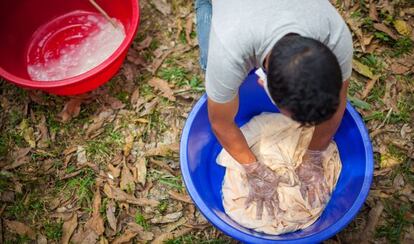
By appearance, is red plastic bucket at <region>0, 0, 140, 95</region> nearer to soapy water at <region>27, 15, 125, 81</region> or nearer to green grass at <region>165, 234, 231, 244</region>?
soapy water at <region>27, 15, 125, 81</region>

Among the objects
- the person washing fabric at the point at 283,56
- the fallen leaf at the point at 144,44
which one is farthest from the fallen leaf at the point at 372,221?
the fallen leaf at the point at 144,44

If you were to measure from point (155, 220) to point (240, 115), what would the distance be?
0.60 meters

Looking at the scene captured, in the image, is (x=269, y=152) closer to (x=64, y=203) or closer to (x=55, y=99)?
(x=64, y=203)

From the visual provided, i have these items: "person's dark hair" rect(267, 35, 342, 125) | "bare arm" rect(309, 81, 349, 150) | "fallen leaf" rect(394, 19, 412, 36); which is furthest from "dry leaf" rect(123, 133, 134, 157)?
"fallen leaf" rect(394, 19, 412, 36)

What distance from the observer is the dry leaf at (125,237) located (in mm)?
1718

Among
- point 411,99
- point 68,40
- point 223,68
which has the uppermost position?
point 223,68

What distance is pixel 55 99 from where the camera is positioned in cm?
201

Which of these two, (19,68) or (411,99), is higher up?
(19,68)

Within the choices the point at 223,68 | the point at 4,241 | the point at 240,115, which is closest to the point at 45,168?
the point at 4,241

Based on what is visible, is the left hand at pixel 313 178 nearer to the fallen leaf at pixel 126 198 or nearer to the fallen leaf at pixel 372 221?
the fallen leaf at pixel 372 221

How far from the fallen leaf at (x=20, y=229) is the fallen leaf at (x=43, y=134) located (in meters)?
0.35

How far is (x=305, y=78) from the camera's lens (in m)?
0.99

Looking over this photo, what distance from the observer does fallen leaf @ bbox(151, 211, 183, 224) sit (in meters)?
1.75

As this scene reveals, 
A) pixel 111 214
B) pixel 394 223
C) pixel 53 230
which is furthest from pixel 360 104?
pixel 53 230
